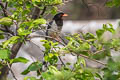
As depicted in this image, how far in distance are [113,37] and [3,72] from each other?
3.96ft

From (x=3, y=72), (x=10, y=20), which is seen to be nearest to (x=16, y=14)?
(x=10, y=20)

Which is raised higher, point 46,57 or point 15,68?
point 46,57

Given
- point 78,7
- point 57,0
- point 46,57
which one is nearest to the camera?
point 46,57

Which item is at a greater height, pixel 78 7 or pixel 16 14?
pixel 16 14

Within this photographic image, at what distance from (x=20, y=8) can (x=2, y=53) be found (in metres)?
0.59

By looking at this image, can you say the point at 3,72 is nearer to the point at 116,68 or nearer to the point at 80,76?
the point at 80,76

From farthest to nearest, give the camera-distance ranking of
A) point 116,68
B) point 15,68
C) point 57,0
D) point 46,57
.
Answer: point 15,68 → point 57,0 → point 46,57 → point 116,68

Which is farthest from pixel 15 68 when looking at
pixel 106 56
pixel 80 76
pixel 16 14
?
pixel 106 56

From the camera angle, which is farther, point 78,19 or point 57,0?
point 78,19

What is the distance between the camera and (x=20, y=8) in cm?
163

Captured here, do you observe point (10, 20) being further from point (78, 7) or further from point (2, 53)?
point (78, 7)

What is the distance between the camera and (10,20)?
1313 mm

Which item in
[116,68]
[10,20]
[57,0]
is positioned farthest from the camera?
[57,0]

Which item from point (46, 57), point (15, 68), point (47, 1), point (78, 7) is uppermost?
point (47, 1)
